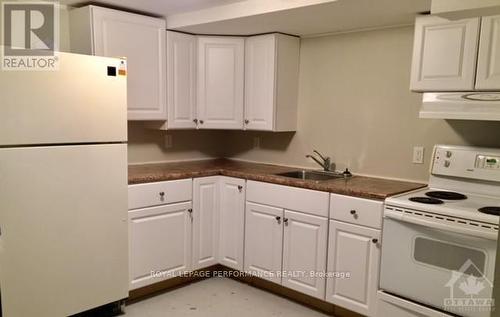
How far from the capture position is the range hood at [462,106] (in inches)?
81.7

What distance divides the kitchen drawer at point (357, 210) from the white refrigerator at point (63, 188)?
1.36 meters

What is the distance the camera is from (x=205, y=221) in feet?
10.2

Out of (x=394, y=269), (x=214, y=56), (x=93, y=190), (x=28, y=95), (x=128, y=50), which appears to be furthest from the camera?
(x=214, y=56)

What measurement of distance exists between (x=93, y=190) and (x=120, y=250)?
445 mm

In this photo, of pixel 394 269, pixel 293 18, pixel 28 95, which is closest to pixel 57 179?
pixel 28 95

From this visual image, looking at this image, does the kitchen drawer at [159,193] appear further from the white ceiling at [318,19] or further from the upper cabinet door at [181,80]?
the white ceiling at [318,19]

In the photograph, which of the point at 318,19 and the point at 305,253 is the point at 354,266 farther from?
the point at 318,19

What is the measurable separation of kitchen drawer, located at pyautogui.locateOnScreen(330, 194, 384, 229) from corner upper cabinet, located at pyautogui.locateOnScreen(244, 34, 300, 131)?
3.13ft

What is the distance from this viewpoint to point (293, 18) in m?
2.66

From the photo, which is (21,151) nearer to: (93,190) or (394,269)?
(93,190)

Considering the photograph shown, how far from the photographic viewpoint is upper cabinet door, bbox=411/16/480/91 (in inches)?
85.8

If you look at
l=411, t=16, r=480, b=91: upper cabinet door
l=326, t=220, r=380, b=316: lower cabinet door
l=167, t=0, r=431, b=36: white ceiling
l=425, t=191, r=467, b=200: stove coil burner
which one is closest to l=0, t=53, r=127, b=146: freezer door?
l=167, t=0, r=431, b=36: white ceiling

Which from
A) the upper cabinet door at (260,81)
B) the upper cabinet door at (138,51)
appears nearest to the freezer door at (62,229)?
the upper cabinet door at (138,51)

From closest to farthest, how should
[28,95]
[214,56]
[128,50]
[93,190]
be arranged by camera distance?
[28,95] < [93,190] < [128,50] < [214,56]
